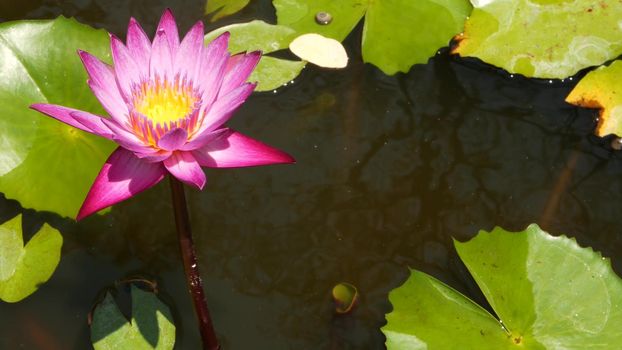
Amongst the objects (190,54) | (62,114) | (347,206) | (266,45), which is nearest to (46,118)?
(62,114)

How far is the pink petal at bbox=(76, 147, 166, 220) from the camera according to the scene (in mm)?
1972

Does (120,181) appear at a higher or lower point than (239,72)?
lower

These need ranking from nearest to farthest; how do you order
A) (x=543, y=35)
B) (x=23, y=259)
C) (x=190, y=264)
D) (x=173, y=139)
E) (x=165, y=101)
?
1. (x=173, y=139)
2. (x=165, y=101)
3. (x=190, y=264)
4. (x=23, y=259)
5. (x=543, y=35)

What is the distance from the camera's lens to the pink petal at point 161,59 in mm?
2098

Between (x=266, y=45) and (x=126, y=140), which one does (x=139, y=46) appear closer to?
(x=126, y=140)

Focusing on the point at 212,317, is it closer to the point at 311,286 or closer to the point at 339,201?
the point at 311,286

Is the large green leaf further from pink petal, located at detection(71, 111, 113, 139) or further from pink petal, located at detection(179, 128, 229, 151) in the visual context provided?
pink petal, located at detection(179, 128, 229, 151)

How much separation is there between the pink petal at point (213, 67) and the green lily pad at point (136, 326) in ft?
2.69

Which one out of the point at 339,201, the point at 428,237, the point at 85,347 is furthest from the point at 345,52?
the point at 85,347

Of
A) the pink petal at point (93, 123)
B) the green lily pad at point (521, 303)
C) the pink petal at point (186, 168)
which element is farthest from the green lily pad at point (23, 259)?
the green lily pad at point (521, 303)

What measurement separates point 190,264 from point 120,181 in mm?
384

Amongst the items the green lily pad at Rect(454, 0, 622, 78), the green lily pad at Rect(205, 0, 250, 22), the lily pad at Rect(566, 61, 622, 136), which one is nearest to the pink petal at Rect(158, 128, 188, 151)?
the green lily pad at Rect(205, 0, 250, 22)

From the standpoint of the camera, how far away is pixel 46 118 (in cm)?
250

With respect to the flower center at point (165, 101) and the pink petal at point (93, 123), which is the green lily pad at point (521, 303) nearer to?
the flower center at point (165, 101)
